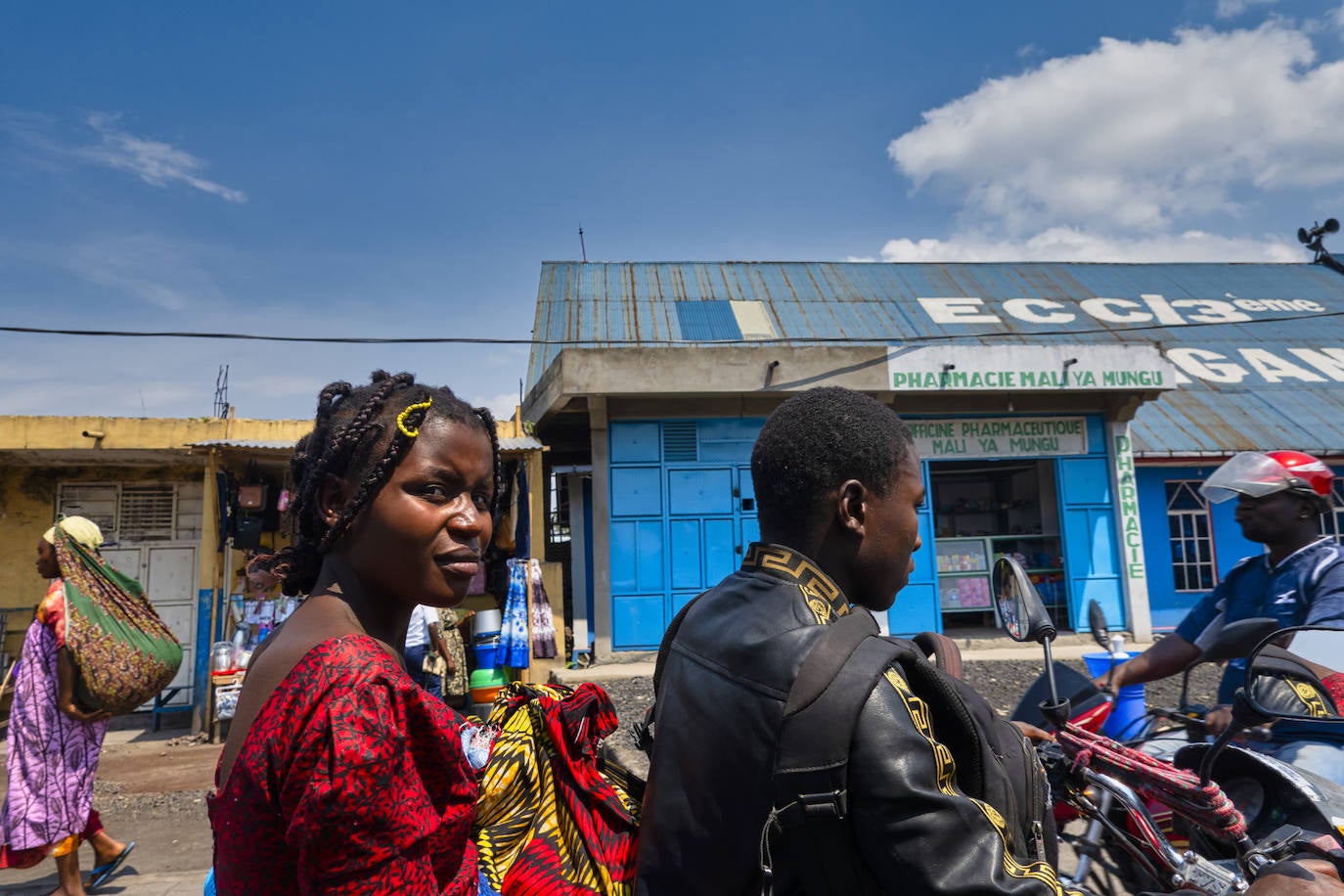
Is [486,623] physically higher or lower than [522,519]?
lower

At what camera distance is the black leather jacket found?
3.74 ft

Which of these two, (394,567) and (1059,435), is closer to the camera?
(394,567)

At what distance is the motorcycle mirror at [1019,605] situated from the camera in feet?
7.63

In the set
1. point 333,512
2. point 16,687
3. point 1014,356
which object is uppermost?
point 1014,356

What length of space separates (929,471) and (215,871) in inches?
444

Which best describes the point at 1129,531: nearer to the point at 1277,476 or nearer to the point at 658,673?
the point at 1277,476

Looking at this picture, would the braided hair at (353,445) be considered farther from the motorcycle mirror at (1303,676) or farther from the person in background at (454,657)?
the person in background at (454,657)

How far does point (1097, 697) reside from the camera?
308 centimetres

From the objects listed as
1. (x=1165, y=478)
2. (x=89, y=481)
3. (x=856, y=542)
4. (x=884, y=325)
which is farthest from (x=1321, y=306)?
(x=89, y=481)

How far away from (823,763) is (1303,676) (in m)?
1.98

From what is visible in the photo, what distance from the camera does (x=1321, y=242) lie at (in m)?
19.5

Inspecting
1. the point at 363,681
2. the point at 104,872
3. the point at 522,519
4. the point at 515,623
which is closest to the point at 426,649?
the point at 515,623

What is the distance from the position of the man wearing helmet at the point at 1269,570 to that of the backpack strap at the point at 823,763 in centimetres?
222

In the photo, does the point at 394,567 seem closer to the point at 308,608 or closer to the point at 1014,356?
the point at 308,608
